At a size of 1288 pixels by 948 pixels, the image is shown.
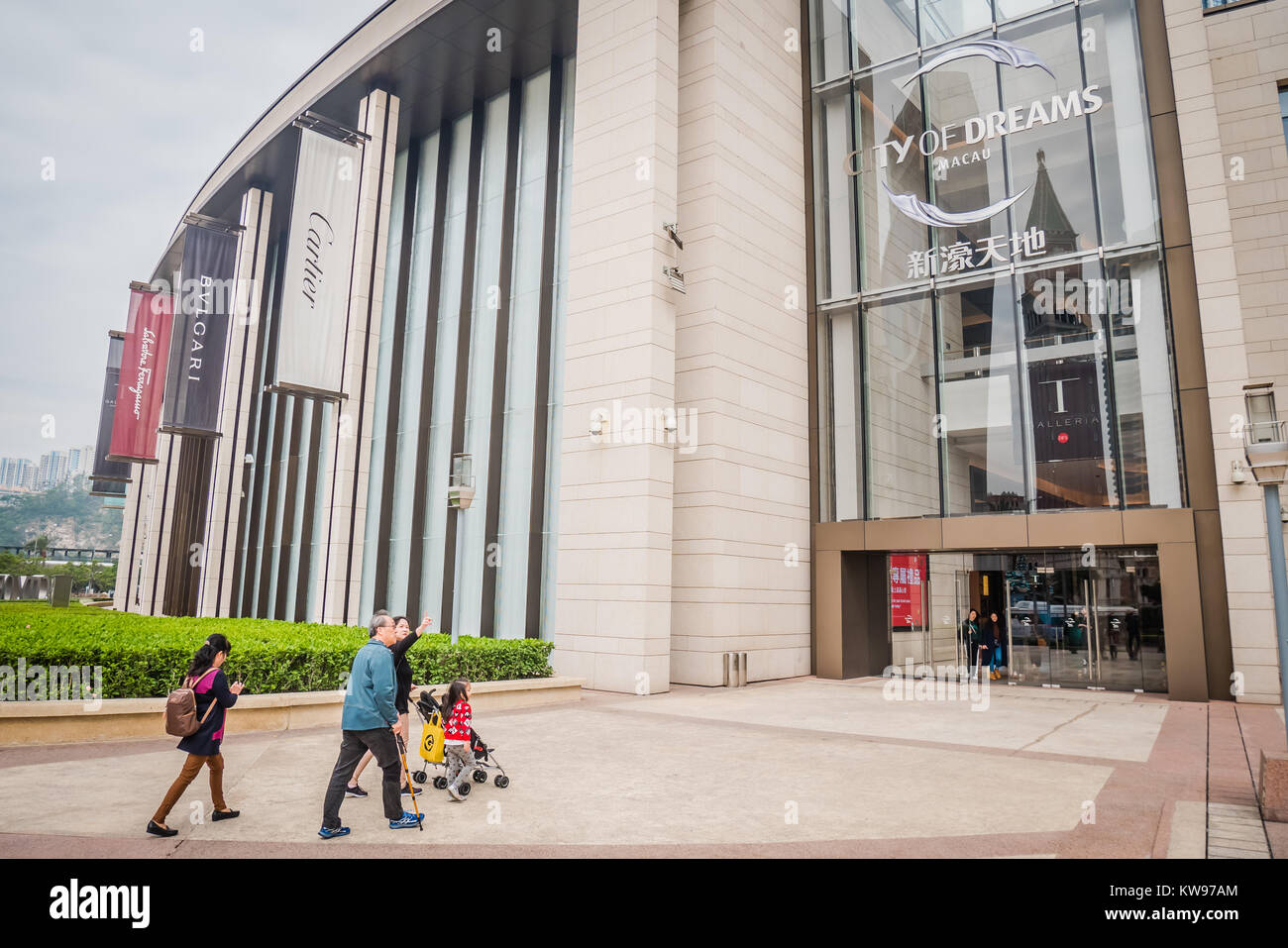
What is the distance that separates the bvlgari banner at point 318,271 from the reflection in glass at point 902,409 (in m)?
14.8

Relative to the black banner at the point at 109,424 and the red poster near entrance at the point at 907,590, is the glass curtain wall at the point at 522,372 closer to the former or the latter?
the red poster near entrance at the point at 907,590

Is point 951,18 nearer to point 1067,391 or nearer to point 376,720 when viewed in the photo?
point 1067,391

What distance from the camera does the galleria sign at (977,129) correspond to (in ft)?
59.2

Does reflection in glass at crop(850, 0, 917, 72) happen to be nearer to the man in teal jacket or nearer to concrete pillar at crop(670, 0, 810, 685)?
concrete pillar at crop(670, 0, 810, 685)

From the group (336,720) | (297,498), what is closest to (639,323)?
(336,720)

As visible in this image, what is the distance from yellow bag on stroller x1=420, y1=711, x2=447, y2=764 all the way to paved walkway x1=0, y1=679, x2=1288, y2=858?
0.39 m

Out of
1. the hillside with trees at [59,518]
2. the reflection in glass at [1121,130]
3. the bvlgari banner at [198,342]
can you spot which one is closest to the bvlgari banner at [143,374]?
the bvlgari banner at [198,342]

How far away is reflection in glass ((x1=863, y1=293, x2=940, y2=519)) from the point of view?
742 inches

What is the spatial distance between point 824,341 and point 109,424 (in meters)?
42.3

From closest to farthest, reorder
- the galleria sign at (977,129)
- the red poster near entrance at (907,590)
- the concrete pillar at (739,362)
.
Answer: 1. the concrete pillar at (739,362)
2. the galleria sign at (977,129)
3. the red poster near entrance at (907,590)

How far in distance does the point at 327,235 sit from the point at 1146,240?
2064cm

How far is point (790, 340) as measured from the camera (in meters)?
19.9
